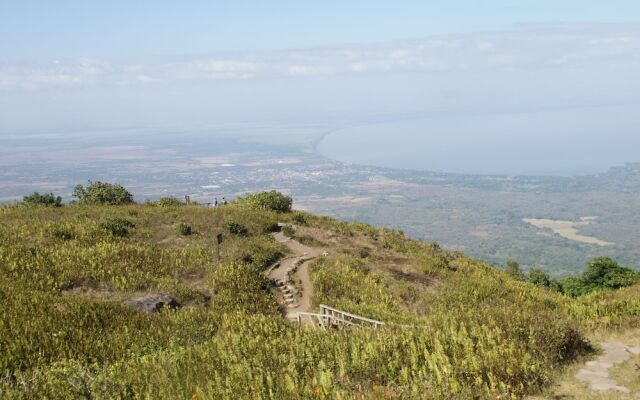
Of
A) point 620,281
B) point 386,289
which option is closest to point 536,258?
point 620,281

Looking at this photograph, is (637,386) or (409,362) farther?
(409,362)

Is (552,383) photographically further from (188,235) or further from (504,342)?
(188,235)

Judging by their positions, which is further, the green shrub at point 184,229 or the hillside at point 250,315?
the green shrub at point 184,229

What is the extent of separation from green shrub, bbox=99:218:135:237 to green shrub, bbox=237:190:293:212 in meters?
12.7

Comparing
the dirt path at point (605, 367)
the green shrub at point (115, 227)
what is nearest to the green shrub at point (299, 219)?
the green shrub at point (115, 227)

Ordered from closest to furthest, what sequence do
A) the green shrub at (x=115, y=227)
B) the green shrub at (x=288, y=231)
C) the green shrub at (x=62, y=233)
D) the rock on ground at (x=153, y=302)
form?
the rock on ground at (x=153, y=302), the green shrub at (x=62, y=233), the green shrub at (x=115, y=227), the green shrub at (x=288, y=231)

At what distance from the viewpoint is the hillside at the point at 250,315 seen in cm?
1306

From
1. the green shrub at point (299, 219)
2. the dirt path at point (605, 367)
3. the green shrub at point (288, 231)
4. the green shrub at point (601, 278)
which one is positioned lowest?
the green shrub at point (601, 278)

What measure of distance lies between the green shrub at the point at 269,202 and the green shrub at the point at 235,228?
24.3ft

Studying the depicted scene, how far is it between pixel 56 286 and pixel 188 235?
1103 cm

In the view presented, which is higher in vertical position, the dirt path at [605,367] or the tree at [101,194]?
the tree at [101,194]

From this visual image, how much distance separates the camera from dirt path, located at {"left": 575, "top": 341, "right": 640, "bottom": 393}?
40.0ft

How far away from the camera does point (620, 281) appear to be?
39594mm

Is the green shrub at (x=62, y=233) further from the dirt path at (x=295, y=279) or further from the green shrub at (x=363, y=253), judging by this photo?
the green shrub at (x=363, y=253)
